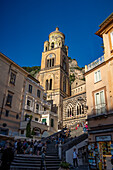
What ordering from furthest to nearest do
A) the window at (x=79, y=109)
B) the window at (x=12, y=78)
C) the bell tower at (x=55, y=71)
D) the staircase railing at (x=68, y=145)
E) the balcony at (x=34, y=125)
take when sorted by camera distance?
the bell tower at (x=55, y=71)
the window at (x=79, y=109)
the window at (x=12, y=78)
the balcony at (x=34, y=125)
the staircase railing at (x=68, y=145)

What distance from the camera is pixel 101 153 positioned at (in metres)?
11.8

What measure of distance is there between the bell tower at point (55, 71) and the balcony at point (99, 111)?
24279 mm

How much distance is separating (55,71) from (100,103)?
33.1 metres

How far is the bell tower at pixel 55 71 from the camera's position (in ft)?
138

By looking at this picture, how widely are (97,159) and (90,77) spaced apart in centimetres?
798

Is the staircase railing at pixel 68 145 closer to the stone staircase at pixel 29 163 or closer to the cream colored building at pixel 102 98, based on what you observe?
the stone staircase at pixel 29 163

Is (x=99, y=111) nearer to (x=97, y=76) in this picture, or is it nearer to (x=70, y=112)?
(x=97, y=76)

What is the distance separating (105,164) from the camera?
35.4 ft

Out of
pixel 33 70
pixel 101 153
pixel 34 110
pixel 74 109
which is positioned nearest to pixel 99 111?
pixel 101 153

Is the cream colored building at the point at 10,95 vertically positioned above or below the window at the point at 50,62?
below

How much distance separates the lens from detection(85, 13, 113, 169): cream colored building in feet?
38.7

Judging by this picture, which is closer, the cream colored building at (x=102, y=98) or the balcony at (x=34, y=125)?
the cream colored building at (x=102, y=98)

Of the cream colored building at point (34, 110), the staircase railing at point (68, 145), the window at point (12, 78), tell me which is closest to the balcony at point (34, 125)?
the cream colored building at point (34, 110)

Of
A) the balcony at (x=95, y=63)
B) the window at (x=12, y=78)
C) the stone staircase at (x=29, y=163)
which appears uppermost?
the window at (x=12, y=78)
